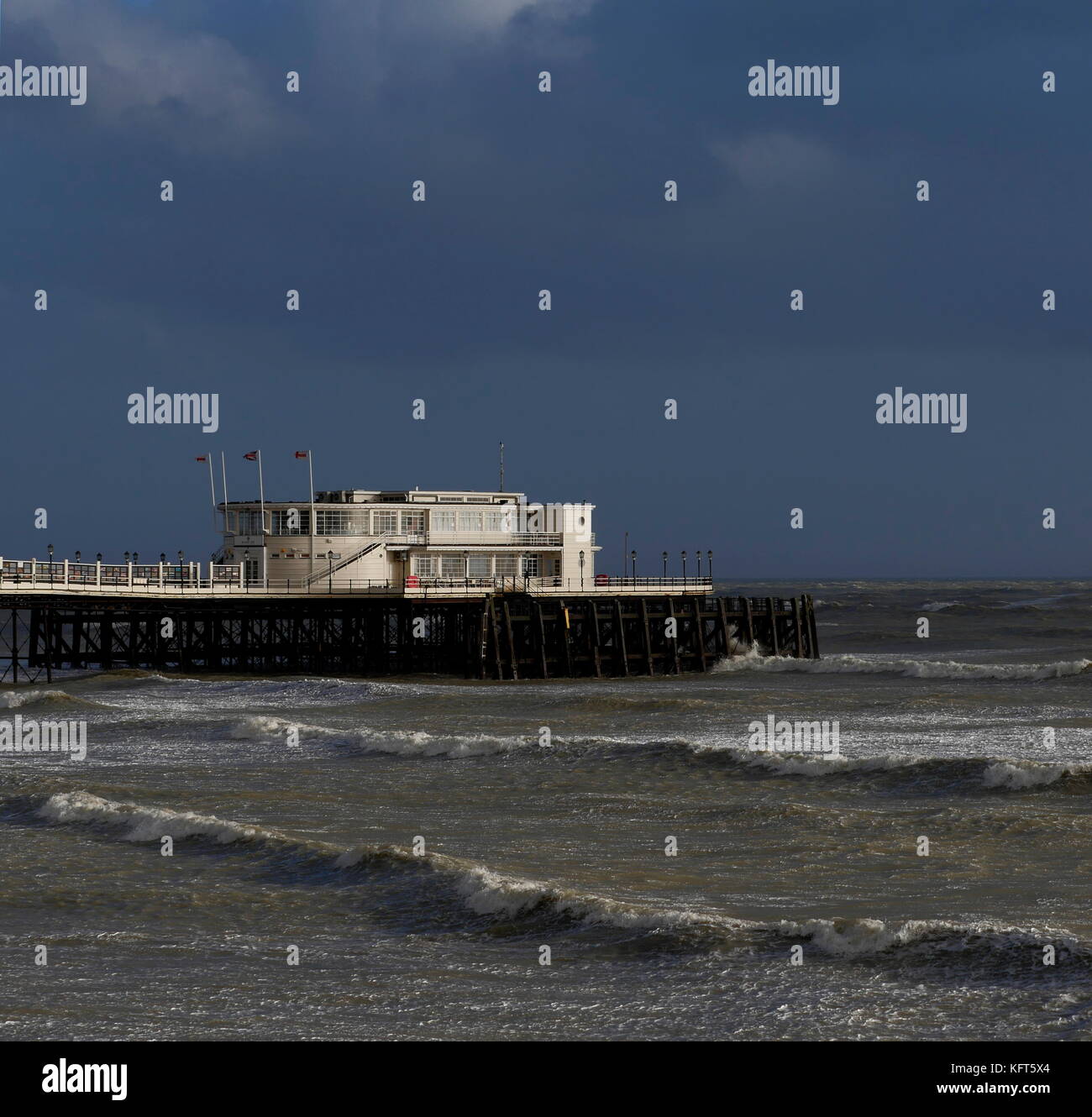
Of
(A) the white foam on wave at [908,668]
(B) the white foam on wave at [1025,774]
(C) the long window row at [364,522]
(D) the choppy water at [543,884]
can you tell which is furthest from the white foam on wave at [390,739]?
(A) the white foam on wave at [908,668]

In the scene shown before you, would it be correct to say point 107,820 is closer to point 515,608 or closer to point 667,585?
point 515,608

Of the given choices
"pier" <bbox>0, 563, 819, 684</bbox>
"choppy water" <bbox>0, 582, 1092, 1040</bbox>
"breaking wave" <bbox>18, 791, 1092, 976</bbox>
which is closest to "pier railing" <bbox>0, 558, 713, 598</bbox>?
"pier" <bbox>0, 563, 819, 684</bbox>

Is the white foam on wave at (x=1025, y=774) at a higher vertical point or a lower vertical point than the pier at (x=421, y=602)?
lower

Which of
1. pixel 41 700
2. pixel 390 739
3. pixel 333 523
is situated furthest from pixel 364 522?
pixel 390 739

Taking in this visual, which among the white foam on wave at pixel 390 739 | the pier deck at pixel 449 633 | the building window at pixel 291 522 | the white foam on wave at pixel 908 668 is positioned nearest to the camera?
the white foam on wave at pixel 390 739

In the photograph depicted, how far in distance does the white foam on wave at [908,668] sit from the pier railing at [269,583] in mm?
3817

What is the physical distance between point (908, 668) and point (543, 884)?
50489 millimetres

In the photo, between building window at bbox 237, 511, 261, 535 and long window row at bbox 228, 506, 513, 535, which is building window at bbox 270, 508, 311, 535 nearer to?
long window row at bbox 228, 506, 513, 535

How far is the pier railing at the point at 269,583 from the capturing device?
5694cm

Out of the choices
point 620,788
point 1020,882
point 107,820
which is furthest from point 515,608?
point 1020,882

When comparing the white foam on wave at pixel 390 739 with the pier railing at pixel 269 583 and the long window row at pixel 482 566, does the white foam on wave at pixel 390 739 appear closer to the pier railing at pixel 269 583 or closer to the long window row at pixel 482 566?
the pier railing at pixel 269 583

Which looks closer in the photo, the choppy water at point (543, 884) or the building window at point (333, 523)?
the choppy water at point (543, 884)

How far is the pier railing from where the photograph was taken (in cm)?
5694
